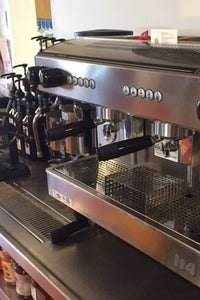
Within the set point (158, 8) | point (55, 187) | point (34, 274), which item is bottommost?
point (34, 274)

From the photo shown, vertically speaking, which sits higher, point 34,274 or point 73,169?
point 73,169

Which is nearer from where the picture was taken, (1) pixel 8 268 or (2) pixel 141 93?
(2) pixel 141 93

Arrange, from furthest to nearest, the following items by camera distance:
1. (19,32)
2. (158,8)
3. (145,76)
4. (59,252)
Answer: (19,32), (158,8), (59,252), (145,76)

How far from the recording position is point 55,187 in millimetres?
851

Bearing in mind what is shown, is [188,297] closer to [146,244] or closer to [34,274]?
[146,244]

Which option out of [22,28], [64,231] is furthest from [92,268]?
[22,28]

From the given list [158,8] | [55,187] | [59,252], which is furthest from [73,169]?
[158,8]

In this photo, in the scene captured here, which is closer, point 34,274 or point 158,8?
point 34,274

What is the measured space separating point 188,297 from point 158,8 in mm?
648

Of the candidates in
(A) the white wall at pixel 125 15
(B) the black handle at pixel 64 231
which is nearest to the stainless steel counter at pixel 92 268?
(B) the black handle at pixel 64 231

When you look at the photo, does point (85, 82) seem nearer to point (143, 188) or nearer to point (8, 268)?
point (143, 188)

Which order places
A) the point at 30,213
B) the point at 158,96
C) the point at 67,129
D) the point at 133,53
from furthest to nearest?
the point at 30,213, the point at 67,129, the point at 133,53, the point at 158,96

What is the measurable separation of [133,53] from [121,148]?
0.53ft

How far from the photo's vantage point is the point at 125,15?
1.08m
